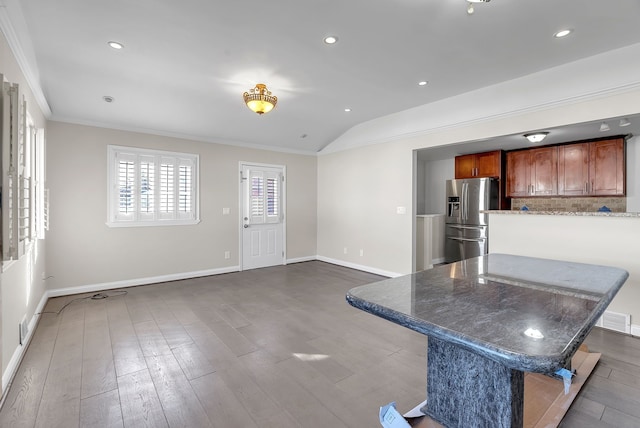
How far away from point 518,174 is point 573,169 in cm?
84

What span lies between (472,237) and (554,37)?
13.2 feet

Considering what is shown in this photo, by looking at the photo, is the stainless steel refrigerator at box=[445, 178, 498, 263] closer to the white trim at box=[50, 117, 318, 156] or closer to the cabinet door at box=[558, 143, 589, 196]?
the cabinet door at box=[558, 143, 589, 196]

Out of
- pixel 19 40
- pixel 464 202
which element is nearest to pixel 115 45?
pixel 19 40

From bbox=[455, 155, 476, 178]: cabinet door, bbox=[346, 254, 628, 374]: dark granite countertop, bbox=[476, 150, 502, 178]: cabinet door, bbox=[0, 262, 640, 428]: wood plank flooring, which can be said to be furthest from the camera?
Answer: bbox=[455, 155, 476, 178]: cabinet door

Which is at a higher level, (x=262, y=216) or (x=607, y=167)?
(x=607, y=167)

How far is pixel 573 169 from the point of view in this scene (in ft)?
16.9

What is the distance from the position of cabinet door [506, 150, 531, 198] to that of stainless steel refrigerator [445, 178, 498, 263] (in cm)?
28

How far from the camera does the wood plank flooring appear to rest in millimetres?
1821

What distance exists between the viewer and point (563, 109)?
3186 mm

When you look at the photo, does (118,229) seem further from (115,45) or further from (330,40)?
(330,40)

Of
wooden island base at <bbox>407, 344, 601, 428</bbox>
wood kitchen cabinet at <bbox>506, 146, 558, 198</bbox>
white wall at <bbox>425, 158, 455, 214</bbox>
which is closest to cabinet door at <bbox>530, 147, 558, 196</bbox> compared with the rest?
wood kitchen cabinet at <bbox>506, 146, 558, 198</bbox>

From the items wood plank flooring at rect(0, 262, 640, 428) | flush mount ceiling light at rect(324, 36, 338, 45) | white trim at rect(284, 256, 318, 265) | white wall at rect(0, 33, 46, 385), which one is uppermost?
flush mount ceiling light at rect(324, 36, 338, 45)

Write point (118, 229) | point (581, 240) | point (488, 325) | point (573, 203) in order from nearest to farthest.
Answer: point (488, 325)
point (581, 240)
point (118, 229)
point (573, 203)

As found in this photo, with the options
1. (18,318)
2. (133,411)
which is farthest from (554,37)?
(18,318)
